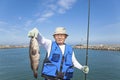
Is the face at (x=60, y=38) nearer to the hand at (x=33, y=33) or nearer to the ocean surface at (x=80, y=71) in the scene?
the hand at (x=33, y=33)

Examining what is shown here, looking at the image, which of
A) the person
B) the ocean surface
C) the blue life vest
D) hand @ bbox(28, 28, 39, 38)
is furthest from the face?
the ocean surface

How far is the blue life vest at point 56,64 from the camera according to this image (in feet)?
15.7

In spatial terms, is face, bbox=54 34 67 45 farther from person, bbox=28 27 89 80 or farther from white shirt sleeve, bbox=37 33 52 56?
white shirt sleeve, bbox=37 33 52 56

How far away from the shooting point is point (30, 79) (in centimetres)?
2292

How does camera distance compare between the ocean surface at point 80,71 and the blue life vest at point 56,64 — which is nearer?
the blue life vest at point 56,64

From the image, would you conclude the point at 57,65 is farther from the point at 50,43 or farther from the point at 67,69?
the point at 50,43

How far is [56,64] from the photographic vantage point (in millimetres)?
4805

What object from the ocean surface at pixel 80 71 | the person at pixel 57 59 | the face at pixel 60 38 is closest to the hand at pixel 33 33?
the person at pixel 57 59

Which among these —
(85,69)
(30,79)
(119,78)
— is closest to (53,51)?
(85,69)

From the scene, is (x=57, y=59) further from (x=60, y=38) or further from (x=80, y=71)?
(x=80, y=71)

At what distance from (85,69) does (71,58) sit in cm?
57

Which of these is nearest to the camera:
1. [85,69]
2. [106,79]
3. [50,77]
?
[50,77]

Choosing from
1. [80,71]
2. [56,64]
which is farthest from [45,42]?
[80,71]

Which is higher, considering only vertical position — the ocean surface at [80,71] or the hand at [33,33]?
the hand at [33,33]
